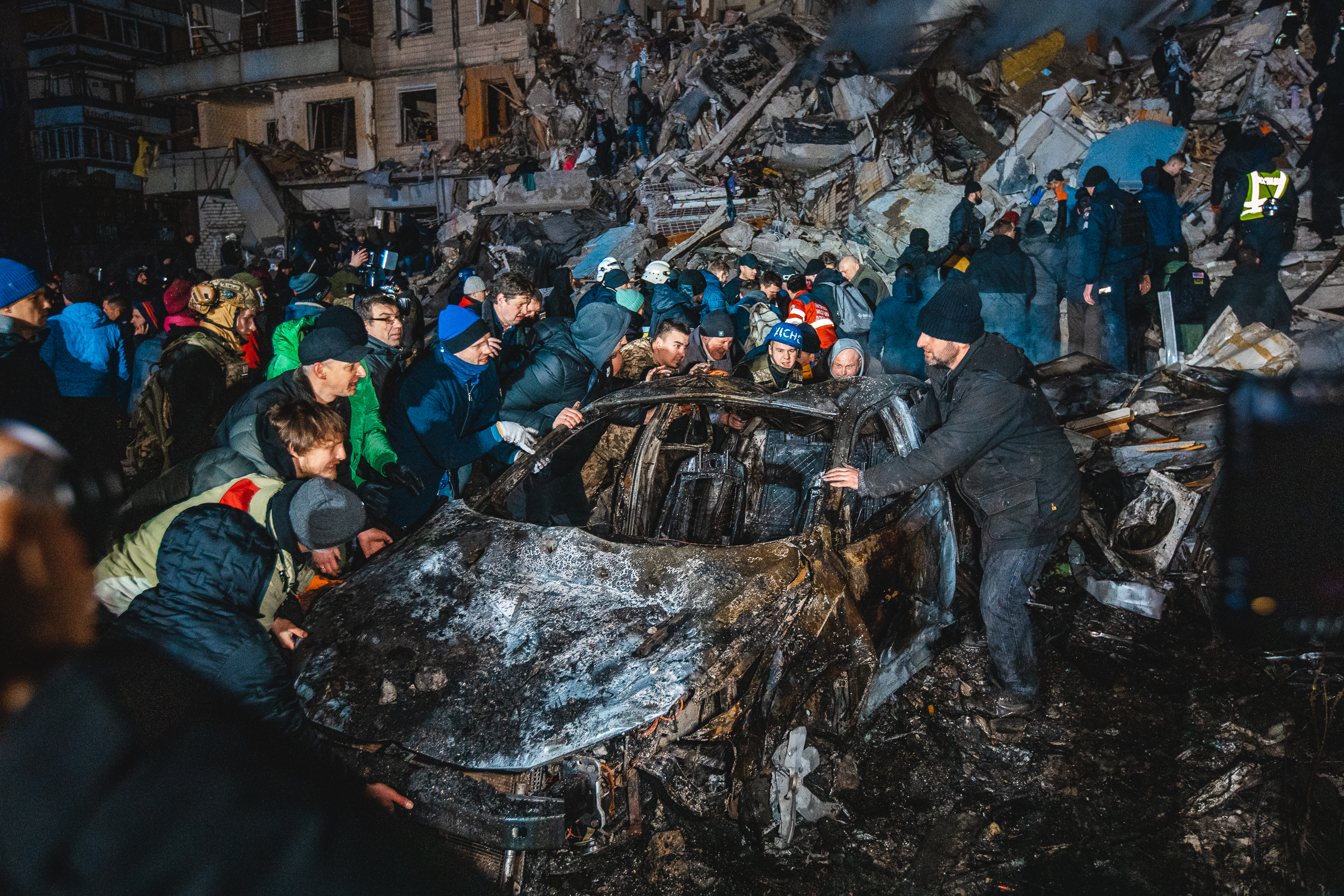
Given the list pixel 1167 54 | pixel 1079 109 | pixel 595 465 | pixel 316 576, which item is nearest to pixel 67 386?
pixel 316 576

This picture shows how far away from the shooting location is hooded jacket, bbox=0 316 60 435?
136 inches

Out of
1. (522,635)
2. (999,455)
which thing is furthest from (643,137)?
(522,635)

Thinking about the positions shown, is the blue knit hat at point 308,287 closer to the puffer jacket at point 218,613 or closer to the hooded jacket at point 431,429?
the hooded jacket at point 431,429

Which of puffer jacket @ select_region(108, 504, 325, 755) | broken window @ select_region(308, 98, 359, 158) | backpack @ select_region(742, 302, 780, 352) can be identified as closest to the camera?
puffer jacket @ select_region(108, 504, 325, 755)

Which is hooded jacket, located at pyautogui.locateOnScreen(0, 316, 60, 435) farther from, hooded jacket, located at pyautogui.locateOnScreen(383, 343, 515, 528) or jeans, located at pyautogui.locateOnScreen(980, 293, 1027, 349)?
jeans, located at pyautogui.locateOnScreen(980, 293, 1027, 349)

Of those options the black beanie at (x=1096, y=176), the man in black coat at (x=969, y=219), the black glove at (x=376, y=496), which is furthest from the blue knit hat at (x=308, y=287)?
the black beanie at (x=1096, y=176)

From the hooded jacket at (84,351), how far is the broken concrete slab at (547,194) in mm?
9565

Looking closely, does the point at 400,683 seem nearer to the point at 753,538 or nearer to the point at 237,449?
the point at 237,449

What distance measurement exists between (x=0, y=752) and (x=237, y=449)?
8.79 ft

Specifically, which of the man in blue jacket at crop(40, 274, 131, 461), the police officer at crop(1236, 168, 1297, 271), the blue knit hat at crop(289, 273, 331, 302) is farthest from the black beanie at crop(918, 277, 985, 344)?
the blue knit hat at crop(289, 273, 331, 302)

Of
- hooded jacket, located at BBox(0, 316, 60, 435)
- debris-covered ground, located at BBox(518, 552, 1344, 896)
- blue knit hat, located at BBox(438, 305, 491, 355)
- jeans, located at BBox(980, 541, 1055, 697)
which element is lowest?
debris-covered ground, located at BBox(518, 552, 1344, 896)

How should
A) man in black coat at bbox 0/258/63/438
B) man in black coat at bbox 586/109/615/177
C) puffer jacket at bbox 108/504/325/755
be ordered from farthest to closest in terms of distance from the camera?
man in black coat at bbox 586/109/615/177 < man in black coat at bbox 0/258/63/438 < puffer jacket at bbox 108/504/325/755

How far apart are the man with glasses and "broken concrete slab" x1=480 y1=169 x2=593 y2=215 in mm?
9819

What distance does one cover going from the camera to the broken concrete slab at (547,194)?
14.0 m
